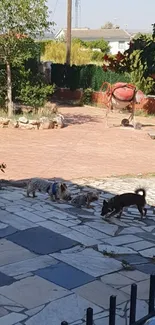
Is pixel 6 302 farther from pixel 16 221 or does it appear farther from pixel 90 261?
pixel 16 221

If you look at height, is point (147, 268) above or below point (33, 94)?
below

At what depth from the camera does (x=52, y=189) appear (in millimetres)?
8406

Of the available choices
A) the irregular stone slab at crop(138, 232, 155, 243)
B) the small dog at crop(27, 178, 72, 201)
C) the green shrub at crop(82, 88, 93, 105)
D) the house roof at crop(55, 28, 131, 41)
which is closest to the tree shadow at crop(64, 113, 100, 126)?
the green shrub at crop(82, 88, 93, 105)

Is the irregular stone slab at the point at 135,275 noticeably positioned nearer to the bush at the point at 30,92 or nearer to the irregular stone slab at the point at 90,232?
the irregular stone slab at the point at 90,232

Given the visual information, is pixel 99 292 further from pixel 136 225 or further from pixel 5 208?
pixel 5 208

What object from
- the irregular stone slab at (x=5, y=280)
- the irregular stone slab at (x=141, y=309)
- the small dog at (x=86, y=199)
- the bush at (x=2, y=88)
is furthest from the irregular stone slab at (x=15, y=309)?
the bush at (x=2, y=88)

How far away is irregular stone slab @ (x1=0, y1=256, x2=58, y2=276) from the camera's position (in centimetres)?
538

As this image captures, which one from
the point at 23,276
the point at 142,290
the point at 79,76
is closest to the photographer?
the point at 142,290

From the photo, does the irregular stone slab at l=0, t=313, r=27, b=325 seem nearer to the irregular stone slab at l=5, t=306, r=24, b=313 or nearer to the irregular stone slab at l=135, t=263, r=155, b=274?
the irregular stone slab at l=5, t=306, r=24, b=313

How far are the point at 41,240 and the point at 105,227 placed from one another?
1.09 meters

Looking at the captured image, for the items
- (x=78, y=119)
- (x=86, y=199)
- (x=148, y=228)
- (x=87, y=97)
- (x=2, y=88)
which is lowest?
(x=148, y=228)

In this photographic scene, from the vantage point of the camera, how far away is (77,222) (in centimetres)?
724

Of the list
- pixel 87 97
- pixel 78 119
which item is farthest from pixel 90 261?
pixel 87 97

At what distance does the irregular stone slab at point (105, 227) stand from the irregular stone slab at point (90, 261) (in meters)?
0.84
